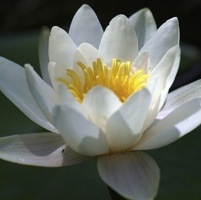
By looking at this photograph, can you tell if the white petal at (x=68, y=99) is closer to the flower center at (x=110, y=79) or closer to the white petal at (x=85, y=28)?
the flower center at (x=110, y=79)

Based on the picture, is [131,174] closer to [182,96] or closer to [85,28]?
[182,96]

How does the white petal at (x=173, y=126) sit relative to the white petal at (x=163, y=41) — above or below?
below

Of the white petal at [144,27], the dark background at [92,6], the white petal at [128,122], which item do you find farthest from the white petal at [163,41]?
the dark background at [92,6]

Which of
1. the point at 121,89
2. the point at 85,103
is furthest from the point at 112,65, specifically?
the point at 85,103

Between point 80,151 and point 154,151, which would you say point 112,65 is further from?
point 154,151

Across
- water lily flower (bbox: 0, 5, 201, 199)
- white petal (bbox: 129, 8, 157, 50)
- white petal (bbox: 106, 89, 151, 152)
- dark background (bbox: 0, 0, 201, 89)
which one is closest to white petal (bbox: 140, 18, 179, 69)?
water lily flower (bbox: 0, 5, 201, 199)

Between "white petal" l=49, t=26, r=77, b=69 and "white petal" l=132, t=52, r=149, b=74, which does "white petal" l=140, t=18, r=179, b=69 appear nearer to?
"white petal" l=132, t=52, r=149, b=74
